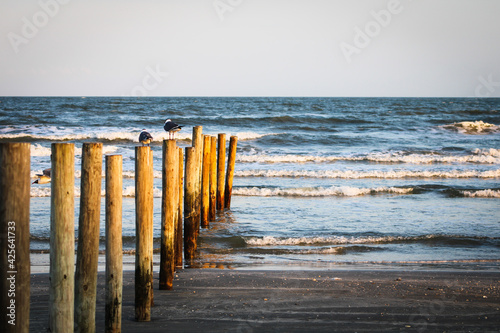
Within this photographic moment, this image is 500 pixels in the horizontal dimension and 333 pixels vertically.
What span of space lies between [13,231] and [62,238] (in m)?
0.50

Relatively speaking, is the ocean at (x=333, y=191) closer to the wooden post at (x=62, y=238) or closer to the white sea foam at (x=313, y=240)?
the white sea foam at (x=313, y=240)

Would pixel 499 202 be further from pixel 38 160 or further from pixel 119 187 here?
pixel 38 160

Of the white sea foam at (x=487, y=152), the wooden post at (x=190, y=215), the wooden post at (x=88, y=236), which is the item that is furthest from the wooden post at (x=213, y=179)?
the white sea foam at (x=487, y=152)

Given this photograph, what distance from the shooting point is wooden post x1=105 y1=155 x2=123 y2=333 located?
3.54 metres

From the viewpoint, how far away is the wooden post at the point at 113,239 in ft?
11.6

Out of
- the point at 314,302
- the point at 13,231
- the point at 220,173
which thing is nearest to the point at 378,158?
the point at 220,173

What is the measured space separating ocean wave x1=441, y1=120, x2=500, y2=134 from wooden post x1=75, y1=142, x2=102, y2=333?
3071cm

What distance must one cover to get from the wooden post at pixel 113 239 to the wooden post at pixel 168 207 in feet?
4.64

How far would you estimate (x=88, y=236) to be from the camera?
11.0 ft

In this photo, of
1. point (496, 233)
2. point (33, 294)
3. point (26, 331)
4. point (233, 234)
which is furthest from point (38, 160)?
point (26, 331)

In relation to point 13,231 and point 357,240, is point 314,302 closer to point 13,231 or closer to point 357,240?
point 13,231

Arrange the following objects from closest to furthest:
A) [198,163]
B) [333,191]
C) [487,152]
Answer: [198,163] < [333,191] < [487,152]

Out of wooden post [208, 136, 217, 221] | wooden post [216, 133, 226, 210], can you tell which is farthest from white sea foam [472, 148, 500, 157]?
wooden post [208, 136, 217, 221]

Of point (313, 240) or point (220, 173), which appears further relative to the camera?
point (220, 173)
